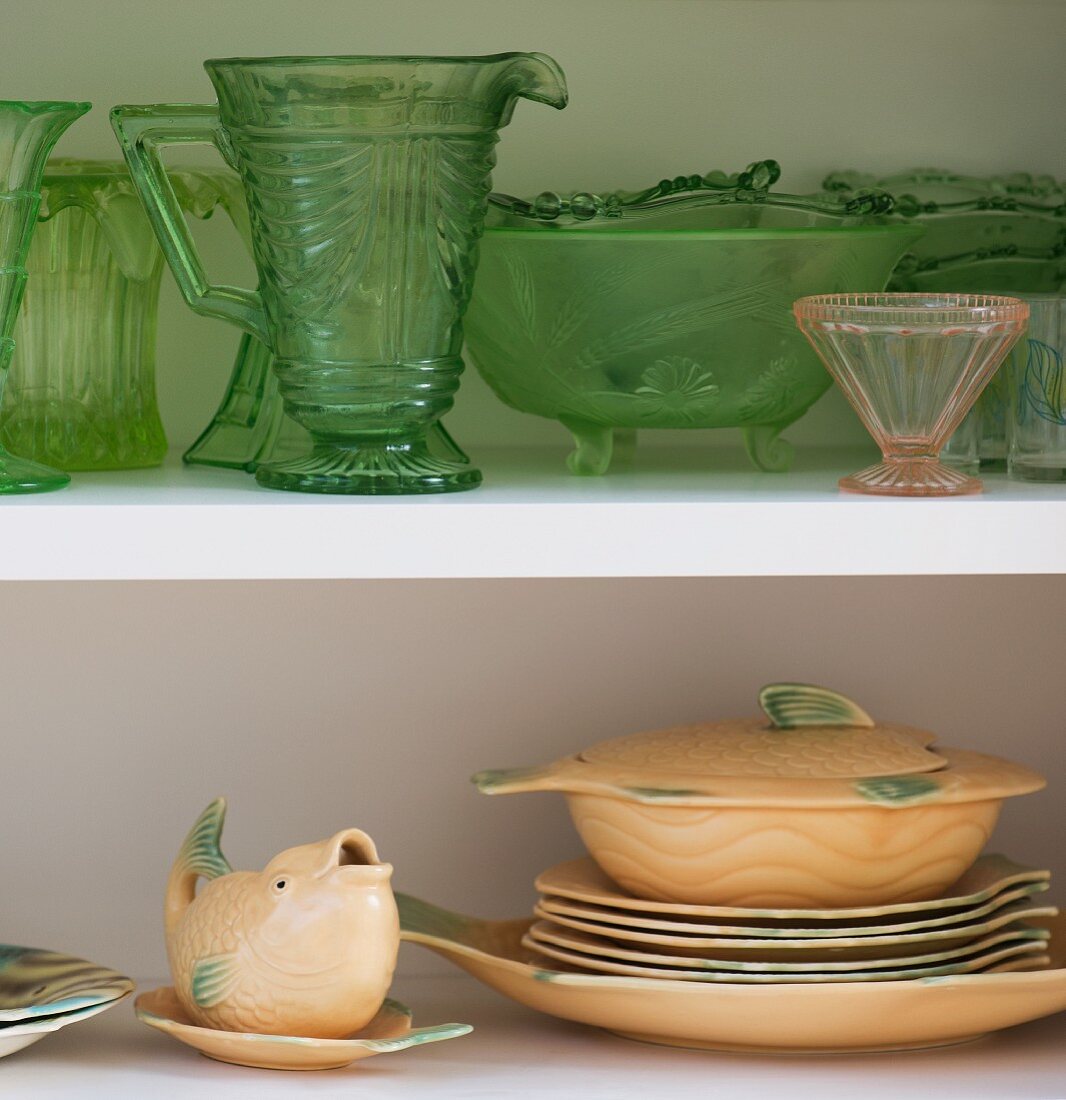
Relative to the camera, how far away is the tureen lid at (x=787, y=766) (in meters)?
0.77

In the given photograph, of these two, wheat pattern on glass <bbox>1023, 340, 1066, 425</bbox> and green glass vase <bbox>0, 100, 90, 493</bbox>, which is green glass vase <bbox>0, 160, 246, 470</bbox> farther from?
wheat pattern on glass <bbox>1023, 340, 1066, 425</bbox>

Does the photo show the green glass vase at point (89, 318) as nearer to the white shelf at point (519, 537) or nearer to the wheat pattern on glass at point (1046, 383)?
the white shelf at point (519, 537)

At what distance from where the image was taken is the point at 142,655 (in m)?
0.96

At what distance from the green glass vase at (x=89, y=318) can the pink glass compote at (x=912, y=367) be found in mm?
334

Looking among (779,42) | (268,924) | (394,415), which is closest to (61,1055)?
(268,924)

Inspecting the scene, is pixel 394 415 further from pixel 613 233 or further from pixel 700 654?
pixel 700 654

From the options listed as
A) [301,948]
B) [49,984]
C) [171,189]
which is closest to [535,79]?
Result: [171,189]

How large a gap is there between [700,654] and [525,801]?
141 millimetres

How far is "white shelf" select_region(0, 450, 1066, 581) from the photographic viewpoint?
26.6 inches

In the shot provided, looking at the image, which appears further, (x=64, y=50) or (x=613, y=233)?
(x=64, y=50)

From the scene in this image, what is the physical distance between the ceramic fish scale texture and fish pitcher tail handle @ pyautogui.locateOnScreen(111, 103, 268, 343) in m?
0.26

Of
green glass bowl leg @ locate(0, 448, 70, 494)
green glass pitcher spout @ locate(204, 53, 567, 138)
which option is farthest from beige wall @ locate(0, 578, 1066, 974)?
green glass pitcher spout @ locate(204, 53, 567, 138)

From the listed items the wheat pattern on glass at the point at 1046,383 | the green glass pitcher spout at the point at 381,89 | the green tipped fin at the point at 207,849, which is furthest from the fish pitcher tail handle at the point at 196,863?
the wheat pattern on glass at the point at 1046,383

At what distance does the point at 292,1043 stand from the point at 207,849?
126 millimetres
